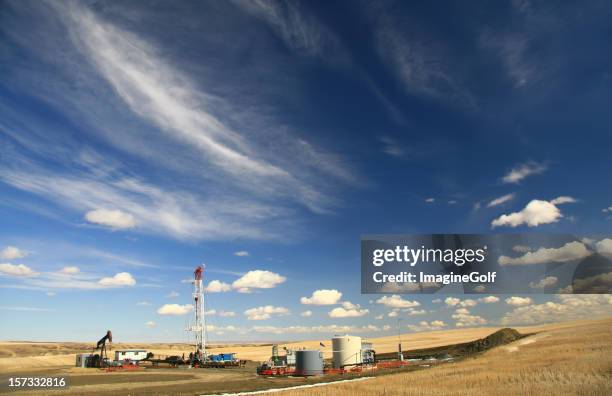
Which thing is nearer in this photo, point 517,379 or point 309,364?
point 517,379

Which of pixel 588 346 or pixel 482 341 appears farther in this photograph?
pixel 482 341

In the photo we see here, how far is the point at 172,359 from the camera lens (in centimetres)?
8800

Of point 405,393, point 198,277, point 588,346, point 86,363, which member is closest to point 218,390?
point 405,393

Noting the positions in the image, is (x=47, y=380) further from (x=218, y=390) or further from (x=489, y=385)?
(x=489, y=385)

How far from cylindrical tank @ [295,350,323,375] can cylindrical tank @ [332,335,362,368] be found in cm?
819

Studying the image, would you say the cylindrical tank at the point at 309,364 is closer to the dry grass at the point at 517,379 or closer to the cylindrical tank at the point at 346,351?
the cylindrical tank at the point at 346,351

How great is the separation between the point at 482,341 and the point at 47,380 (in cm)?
6709

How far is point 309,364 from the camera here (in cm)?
5409

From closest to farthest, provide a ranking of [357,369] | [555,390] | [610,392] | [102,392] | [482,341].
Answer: [610,392] → [555,390] → [102,392] → [357,369] → [482,341]

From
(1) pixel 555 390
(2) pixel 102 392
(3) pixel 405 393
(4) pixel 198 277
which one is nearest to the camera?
(1) pixel 555 390

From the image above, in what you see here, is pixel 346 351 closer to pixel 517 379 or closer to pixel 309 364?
pixel 309 364

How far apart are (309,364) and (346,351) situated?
9.76 m

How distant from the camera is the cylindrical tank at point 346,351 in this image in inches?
2443

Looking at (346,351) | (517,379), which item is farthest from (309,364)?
(517,379)
